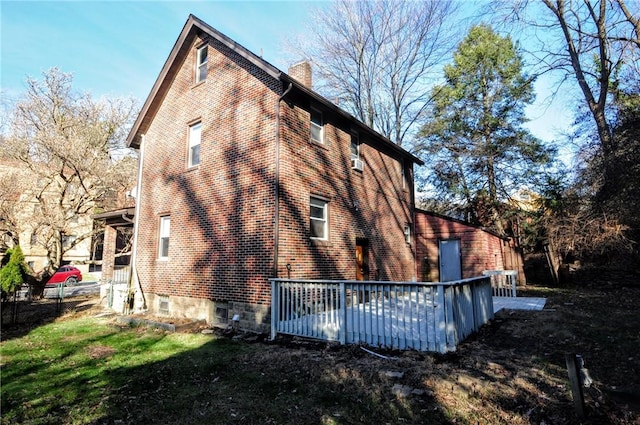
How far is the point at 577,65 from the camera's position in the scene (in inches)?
634

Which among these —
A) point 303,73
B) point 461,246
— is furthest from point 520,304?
point 303,73

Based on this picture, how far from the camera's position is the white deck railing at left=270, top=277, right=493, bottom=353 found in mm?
6023

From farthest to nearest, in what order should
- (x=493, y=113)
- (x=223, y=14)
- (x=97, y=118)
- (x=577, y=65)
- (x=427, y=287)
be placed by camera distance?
(x=493, y=113)
(x=97, y=118)
(x=577, y=65)
(x=223, y=14)
(x=427, y=287)

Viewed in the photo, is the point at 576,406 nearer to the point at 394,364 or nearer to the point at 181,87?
the point at 394,364

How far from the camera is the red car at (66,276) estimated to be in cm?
2527

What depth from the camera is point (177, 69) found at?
12.5 metres

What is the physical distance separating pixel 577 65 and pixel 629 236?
26.7 ft

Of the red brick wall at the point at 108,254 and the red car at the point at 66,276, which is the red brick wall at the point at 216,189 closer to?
the red brick wall at the point at 108,254

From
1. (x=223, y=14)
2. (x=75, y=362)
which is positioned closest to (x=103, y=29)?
(x=223, y=14)

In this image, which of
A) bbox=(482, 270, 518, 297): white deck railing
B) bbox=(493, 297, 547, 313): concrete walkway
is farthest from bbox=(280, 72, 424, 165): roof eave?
bbox=(493, 297, 547, 313): concrete walkway

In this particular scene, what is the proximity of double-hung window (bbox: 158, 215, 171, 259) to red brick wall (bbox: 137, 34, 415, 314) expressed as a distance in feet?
0.60

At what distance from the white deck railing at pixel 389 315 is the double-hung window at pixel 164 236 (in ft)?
17.7

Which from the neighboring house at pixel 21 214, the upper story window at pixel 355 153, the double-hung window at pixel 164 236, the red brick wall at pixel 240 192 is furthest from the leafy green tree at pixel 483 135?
the neighboring house at pixel 21 214

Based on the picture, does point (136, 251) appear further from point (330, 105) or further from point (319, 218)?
point (330, 105)
